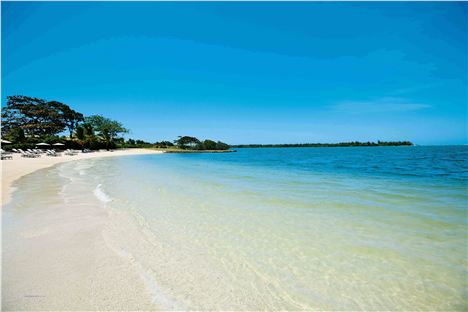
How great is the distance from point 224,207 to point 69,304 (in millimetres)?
5435

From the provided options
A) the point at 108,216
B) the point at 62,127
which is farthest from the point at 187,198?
the point at 62,127

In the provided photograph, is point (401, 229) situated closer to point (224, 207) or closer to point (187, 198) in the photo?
point (224, 207)

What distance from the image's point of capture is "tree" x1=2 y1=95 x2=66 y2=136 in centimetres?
6725

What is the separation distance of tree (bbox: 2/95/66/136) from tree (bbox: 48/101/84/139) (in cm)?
Answer: 151

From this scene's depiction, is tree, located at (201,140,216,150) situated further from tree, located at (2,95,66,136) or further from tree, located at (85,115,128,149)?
tree, located at (2,95,66,136)

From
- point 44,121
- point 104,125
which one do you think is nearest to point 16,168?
point 44,121

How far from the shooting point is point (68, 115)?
75.6m

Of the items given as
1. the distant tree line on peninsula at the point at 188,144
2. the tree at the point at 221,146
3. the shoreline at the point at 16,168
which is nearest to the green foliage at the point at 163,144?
the distant tree line on peninsula at the point at 188,144

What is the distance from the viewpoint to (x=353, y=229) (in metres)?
5.80

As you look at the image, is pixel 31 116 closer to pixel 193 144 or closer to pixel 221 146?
pixel 193 144

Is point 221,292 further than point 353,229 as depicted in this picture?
No

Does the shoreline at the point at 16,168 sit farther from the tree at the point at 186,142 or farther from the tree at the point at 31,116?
the tree at the point at 186,142

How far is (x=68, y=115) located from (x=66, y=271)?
90712 millimetres

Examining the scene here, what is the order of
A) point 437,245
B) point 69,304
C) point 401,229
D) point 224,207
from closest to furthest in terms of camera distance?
point 69,304 < point 437,245 < point 401,229 < point 224,207
